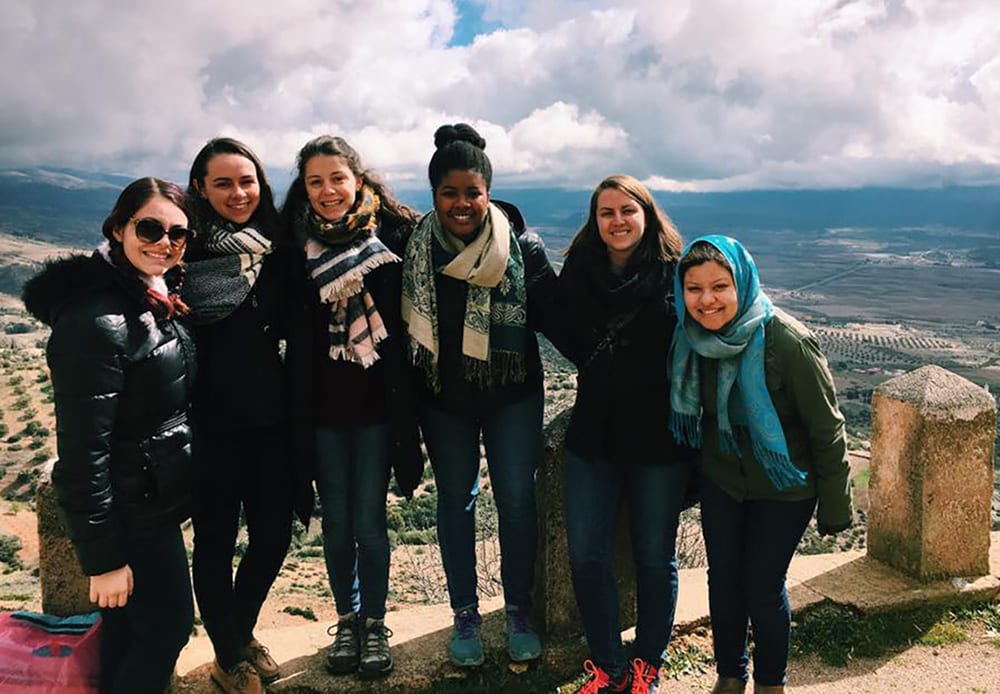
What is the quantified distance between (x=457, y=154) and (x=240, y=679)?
251cm

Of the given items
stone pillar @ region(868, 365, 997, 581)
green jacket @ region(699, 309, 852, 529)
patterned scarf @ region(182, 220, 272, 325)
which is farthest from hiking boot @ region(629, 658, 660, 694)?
patterned scarf @ region(182, 220, 272, 325)

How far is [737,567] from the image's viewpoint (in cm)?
327

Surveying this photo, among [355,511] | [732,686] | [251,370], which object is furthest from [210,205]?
[732,686]

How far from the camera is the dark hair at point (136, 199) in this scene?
2.64 meters

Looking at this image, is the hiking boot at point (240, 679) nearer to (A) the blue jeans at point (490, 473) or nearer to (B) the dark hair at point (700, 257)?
(A) the blue jeans at point (490, 473)

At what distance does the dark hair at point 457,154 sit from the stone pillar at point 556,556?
1.28 m

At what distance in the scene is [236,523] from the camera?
3.24m

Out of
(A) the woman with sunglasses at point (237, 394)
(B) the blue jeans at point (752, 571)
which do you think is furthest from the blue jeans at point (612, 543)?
(A) the woman with sunglasses at point (237, 394)

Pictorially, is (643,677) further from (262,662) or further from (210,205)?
(210,205)

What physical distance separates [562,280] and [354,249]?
3.02 feet

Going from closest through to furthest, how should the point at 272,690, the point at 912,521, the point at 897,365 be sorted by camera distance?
the point at 272,690, the point at 912,521, the point at 897,365

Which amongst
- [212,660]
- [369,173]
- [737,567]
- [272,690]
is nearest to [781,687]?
[737,567]

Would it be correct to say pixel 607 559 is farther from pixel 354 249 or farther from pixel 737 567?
pixel 354 249

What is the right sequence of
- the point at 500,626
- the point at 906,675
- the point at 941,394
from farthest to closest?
the point at 941,394 → the point at 500,626 → the point at 906,675
